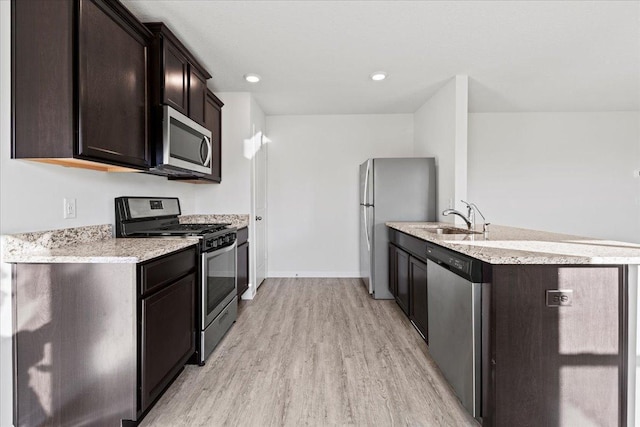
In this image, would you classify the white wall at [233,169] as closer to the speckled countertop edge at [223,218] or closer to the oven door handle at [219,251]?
the speckled countertop edge at [223,218]

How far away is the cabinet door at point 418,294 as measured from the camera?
2.49 m

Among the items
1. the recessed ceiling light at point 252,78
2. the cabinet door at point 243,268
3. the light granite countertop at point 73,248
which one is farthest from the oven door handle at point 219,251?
the recessed ceiling light at point 252,78

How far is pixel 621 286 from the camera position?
143 cm

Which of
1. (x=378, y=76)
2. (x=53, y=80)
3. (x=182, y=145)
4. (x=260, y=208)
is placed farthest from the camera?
(x=260, y=208)

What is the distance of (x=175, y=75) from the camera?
2473mm

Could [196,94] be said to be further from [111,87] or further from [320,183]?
[320,183]

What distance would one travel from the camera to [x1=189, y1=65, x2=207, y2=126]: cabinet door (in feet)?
9.07

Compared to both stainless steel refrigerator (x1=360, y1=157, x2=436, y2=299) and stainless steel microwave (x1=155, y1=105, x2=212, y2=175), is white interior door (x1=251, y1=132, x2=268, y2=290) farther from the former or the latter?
stainless steel refrigerator (x1=360, y1=157, x2=436, y2=299)

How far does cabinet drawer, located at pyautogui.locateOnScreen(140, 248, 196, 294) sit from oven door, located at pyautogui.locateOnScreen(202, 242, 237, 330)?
15 centimetres

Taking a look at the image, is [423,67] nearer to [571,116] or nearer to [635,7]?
[635,7]

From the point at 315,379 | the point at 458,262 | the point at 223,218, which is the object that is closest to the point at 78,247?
the point at 315,379

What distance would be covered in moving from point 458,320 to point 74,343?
1854 mm

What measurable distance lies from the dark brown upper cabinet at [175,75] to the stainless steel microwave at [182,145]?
0.12 m

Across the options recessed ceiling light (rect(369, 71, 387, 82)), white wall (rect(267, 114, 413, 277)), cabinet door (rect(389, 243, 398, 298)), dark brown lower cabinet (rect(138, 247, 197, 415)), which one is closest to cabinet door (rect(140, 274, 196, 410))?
dark brown lower cabinet (rect(138, 247, 197, 415))
